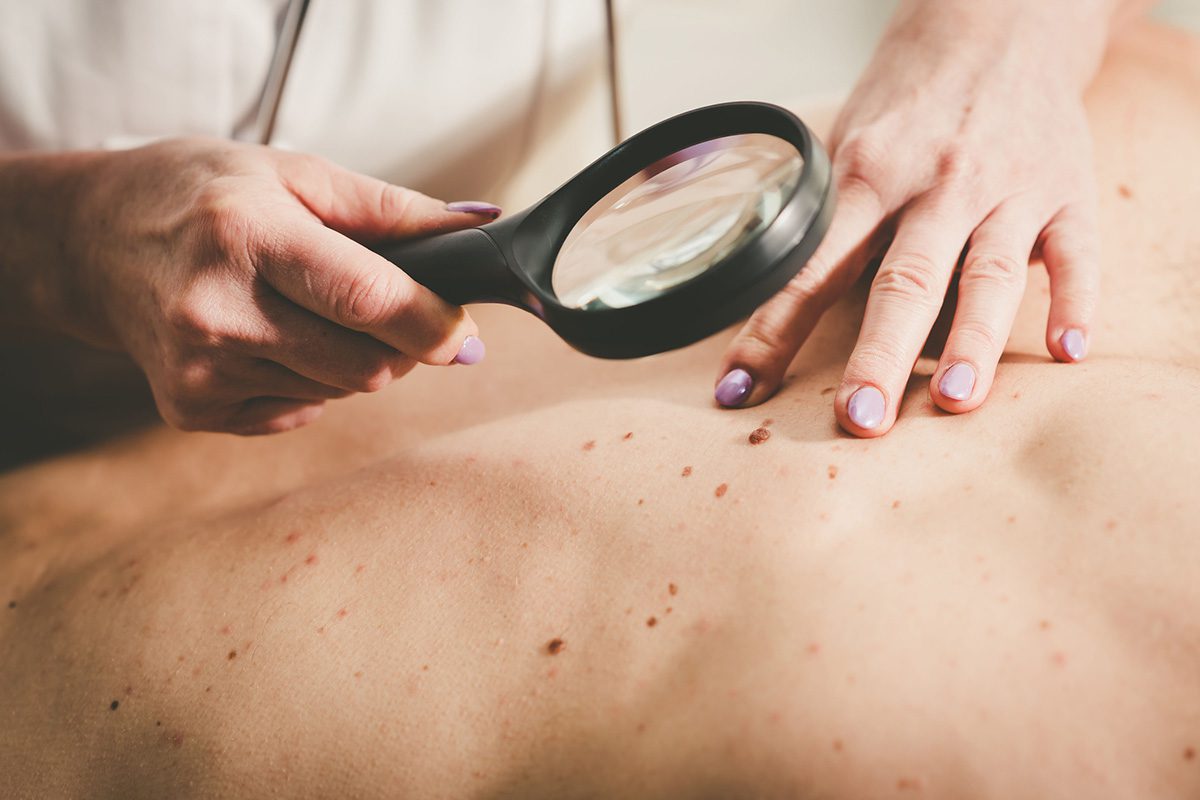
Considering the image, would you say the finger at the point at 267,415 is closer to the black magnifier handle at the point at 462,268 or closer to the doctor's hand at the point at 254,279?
the doctor's hand at the point at 254,279

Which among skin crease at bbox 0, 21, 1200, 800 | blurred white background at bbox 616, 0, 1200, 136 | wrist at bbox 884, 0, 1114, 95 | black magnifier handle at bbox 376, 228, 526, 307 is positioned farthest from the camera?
blurred white background at bbox 616, 0, 1200, 136

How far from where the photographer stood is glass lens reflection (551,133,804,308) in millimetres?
495

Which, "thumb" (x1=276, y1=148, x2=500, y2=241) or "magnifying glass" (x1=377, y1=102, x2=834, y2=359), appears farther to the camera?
"thumb" (x1=276, y1=148, x2=500, y2=241)

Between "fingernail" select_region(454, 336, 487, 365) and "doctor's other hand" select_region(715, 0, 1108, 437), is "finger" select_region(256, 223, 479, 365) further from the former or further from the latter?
"doctor's other hand" select_region(715, 0, 1108, 437)

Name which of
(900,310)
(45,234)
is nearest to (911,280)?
(900,310)

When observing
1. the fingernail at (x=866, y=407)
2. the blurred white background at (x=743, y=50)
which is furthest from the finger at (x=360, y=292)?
the blurred white background at (x=743, y=50)

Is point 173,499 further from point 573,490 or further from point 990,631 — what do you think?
point 990,631

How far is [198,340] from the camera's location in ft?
2.10

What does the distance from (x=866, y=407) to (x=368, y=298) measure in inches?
13.1

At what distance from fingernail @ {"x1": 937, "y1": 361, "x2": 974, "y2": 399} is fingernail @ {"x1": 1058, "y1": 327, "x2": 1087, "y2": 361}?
97 millimetres

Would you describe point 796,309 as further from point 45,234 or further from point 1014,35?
point 45,234

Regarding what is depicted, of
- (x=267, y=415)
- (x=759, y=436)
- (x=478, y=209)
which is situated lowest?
(x=267, y=415)

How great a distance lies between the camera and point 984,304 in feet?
2.05

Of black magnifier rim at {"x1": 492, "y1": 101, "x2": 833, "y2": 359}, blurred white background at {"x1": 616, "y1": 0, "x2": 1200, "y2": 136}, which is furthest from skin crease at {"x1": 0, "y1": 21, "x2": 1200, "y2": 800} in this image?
blurred white background at {"x1": 616, "y1": 0, "x2": 1200, "y2": 136}
